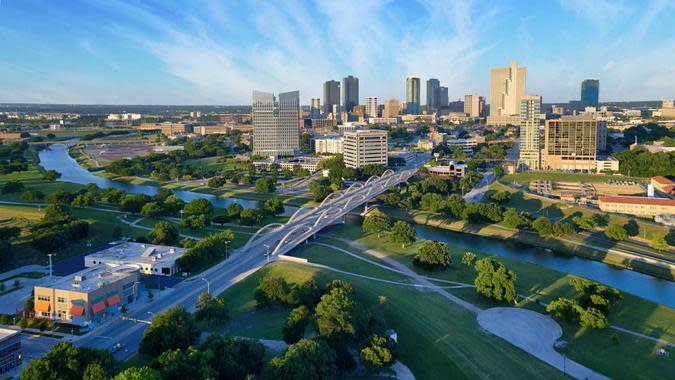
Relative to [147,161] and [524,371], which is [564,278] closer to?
[524,371]

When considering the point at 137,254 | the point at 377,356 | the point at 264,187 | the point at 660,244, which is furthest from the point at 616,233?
the point at 264,187

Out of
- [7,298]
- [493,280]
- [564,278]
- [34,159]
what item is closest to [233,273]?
Result: [7,298]

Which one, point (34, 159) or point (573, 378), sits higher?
point (34, 159)

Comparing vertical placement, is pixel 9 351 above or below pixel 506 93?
below

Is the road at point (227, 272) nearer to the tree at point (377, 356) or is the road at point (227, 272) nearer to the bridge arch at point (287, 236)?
the bridge arch at point (287, 236)

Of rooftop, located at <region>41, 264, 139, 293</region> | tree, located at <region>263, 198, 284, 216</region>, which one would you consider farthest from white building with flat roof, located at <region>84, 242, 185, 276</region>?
tree, located at <region>263, 198, 284, 216</region>

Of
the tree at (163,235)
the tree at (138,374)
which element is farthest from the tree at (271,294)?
the tree at (163,235)

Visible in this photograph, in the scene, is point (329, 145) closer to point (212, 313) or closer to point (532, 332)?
point (212, 313)
